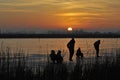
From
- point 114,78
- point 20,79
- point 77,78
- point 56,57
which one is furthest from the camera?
point 56,57

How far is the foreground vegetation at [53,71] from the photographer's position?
9.91 m

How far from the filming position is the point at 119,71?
11820mm

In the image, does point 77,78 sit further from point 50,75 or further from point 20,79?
point 20,79

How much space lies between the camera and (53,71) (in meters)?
10.3

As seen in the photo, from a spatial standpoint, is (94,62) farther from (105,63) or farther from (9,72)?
(9,72)

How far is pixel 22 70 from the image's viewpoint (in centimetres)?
998

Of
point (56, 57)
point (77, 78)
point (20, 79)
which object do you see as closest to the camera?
point (20, 79)

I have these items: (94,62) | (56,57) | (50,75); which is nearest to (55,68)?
(50,75)

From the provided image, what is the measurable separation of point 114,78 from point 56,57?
706cm

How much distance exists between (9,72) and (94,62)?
3421 mm

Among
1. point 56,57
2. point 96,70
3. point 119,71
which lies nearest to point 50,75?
point 96,70

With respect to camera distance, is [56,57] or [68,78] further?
[56,57]

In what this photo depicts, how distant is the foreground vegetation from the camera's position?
32.5 feet

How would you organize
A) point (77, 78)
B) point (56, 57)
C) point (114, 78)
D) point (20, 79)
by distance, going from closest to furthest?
point (20, 79) < point (77, 78) < point (114, 78) < point (56, 57)
